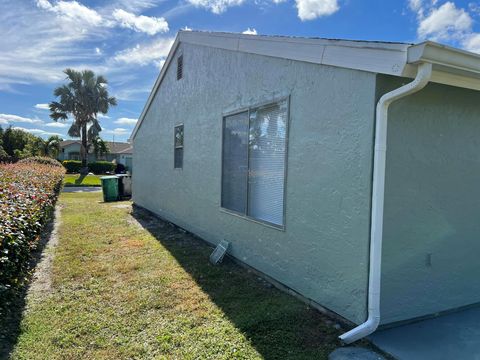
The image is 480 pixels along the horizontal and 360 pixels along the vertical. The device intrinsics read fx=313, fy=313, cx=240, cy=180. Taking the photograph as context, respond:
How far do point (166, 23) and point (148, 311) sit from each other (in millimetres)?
8123

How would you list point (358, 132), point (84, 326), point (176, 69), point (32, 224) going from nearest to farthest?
point (358, 132)
point (84, 326)
point (32, 224)
point (176, 69)

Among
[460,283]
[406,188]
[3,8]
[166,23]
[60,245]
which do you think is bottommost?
[60,245]

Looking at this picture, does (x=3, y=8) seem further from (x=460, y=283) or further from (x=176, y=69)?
(x=460, y=283)

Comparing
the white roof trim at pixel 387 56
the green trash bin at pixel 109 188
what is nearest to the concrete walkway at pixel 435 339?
the white roof trim at pixel 387 56

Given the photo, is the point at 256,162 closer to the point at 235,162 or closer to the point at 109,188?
the point at 235,162

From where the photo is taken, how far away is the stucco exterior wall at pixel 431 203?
10.5 ft

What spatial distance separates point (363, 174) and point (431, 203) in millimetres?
974

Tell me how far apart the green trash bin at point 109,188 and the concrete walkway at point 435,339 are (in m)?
13.8

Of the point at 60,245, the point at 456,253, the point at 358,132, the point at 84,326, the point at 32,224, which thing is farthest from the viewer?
the point at 60,245

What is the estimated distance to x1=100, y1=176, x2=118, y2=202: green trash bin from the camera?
14.6 m

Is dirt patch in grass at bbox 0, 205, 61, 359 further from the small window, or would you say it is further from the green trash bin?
the green trash bin

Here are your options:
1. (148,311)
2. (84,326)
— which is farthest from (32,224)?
(148,311)

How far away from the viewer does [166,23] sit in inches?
356

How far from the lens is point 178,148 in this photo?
8.56 metres
